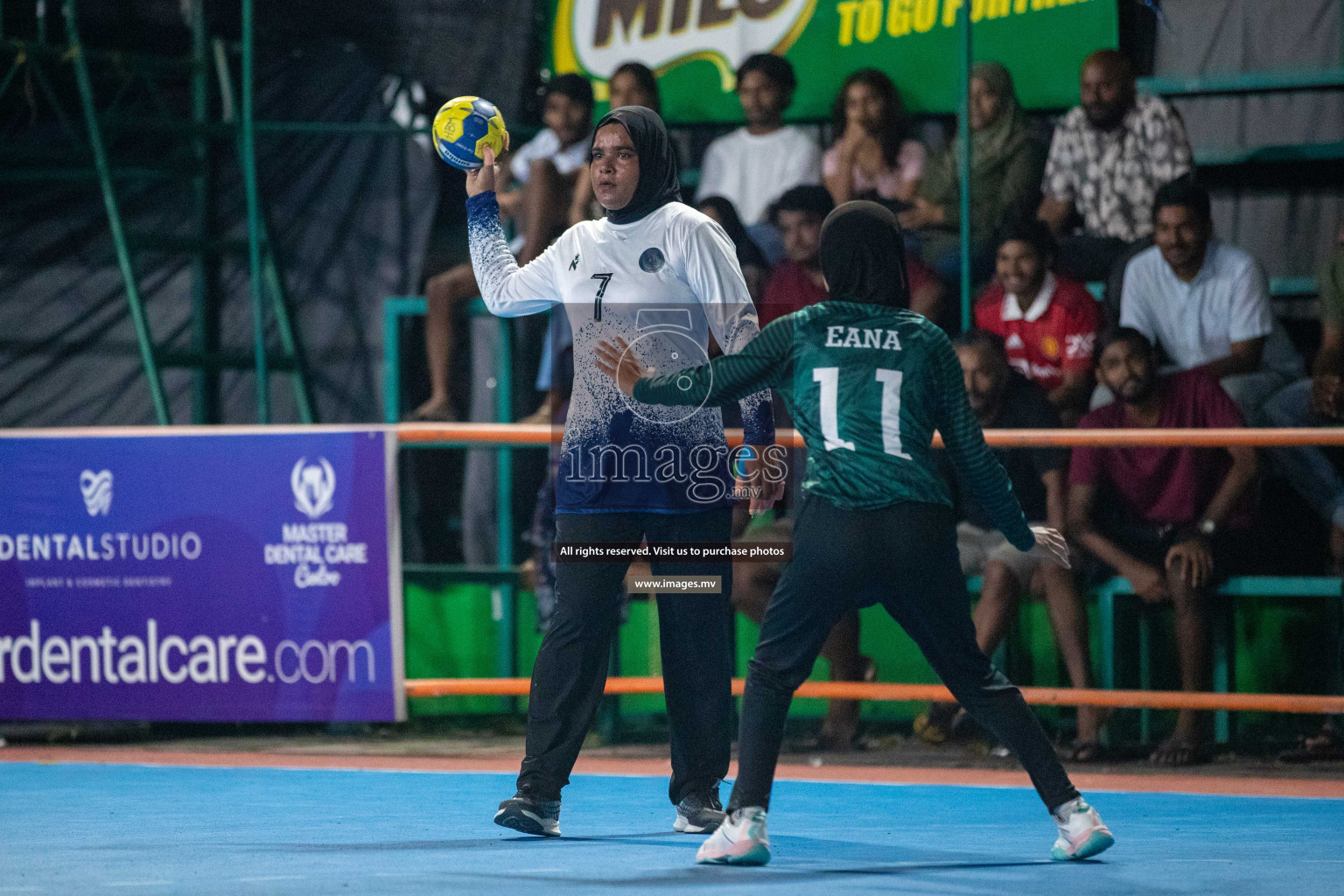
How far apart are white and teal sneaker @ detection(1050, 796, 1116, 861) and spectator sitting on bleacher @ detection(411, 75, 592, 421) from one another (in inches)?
185

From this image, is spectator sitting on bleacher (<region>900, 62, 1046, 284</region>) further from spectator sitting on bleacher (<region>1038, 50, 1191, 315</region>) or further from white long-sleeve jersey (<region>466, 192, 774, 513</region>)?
white long-sleeve jersey (<region>466, 192, 774, 513</region>)

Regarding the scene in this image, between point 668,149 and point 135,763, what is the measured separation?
3.65m

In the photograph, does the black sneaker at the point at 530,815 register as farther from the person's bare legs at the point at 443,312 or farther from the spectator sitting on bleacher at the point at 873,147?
the spectator sitting on bleacher at the point at 873,147

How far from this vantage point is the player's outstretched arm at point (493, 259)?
532 centimetres

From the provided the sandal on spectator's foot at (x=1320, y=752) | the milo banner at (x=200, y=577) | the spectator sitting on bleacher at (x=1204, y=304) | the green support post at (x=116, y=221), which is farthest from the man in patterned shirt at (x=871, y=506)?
the green support post at (x=116, y=221)

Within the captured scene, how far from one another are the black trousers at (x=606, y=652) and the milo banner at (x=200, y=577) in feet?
7.20

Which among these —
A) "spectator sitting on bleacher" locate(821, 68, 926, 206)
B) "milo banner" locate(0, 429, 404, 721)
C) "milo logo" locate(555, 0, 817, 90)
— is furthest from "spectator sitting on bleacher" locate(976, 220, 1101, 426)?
"milo banner" locate(0, 429, 404, 721)

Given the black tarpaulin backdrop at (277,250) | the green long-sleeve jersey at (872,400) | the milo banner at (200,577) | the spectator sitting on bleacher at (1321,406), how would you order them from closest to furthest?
the green long-sleeve jersey at (872,400)
the milo banner at (200,577)
the spectator sitting on bleacher at (1321,406)
the black tarpaulin backdrop at (277,250)

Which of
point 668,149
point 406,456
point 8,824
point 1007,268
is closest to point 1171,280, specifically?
point 1007,268

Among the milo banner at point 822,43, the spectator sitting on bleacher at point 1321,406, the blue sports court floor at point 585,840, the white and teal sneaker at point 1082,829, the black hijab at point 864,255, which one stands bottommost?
the blue sports court floor at point 585,840

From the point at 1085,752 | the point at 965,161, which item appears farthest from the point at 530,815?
the point at 965,161

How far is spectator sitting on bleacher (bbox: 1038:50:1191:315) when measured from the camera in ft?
27.0

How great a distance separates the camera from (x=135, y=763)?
7004mm

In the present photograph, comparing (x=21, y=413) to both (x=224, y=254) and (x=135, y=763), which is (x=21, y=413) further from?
(x=135, y=763)
